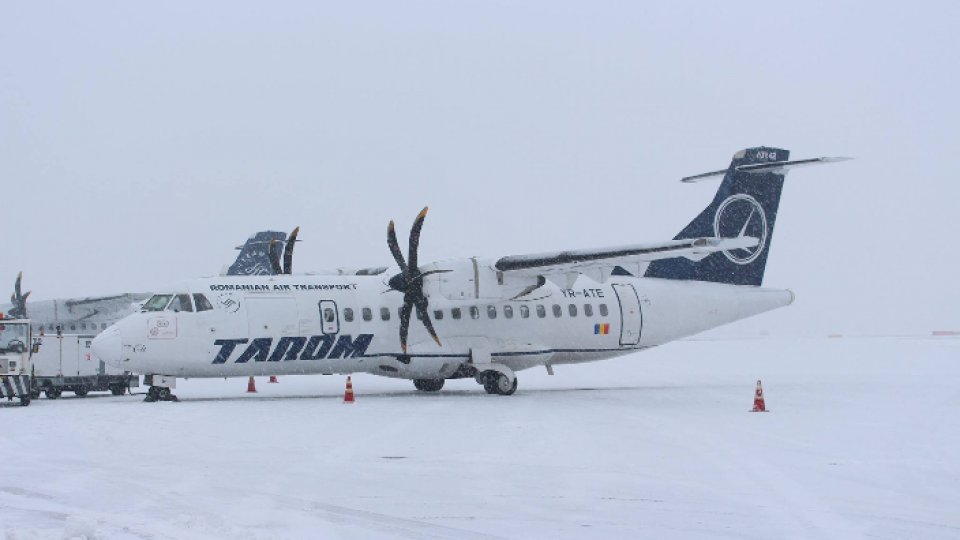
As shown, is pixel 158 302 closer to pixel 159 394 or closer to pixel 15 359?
pixel 159 394

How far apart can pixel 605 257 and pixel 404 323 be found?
4.79 meters

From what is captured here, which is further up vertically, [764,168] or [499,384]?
[764,168]

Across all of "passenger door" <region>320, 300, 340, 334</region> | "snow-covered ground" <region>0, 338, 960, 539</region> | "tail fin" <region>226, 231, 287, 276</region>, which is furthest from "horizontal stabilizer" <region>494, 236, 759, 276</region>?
"tail fin" <region>226, 231, 287, 276</region>

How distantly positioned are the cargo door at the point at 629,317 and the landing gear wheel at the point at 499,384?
3652mm

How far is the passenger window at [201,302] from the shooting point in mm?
23078

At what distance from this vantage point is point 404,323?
24297 millimetres

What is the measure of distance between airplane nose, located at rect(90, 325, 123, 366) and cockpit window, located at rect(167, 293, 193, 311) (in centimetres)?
123

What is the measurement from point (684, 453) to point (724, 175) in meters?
16.2

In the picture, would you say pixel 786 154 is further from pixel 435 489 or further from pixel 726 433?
pixel 435 489

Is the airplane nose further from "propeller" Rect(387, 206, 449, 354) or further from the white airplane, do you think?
"propeller" Rect(387, 206, 449, 354)

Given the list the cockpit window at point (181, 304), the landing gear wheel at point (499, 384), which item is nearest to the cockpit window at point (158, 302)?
the cockpit window at point (181, 304)

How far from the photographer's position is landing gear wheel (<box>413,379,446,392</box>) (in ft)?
88.7

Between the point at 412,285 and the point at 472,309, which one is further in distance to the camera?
the point at 472,309

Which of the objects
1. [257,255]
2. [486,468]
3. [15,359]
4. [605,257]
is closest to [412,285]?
[605,257]
